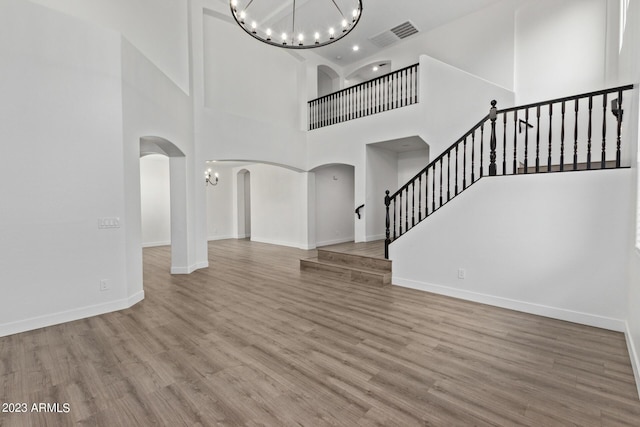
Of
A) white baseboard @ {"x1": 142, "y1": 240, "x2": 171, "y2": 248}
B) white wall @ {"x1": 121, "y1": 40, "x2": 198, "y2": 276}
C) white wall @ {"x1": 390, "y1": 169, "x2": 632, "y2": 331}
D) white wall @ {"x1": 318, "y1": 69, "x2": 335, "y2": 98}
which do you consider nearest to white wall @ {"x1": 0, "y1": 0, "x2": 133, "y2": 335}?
white wall @ {"x1": 121, "y1": 40, "x2": 198, "y2": 276}

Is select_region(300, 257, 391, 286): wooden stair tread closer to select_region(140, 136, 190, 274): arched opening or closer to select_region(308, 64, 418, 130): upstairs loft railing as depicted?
select_region(140, 136, 190, 274): arched opening

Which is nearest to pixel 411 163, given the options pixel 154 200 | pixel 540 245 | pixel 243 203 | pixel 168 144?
pixel 540 245

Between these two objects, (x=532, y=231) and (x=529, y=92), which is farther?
(x=529, y=92)

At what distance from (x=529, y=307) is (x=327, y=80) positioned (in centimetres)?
931

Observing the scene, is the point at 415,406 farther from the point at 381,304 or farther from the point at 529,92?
the point at 529,92

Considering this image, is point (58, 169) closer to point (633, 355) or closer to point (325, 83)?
point (633, 355)

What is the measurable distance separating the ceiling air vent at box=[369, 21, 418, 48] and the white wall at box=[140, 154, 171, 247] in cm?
755

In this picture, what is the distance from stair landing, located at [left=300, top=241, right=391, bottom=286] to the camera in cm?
512

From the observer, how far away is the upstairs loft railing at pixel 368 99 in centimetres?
666

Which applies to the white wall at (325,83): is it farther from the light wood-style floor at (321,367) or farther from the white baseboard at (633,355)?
the white baseboard at (633,355)

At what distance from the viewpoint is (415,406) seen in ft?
6.54

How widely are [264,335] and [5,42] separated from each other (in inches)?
170

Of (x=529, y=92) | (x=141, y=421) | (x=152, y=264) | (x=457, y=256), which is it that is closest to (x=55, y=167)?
(x=141, y=421)

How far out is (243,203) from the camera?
38.3 feet
